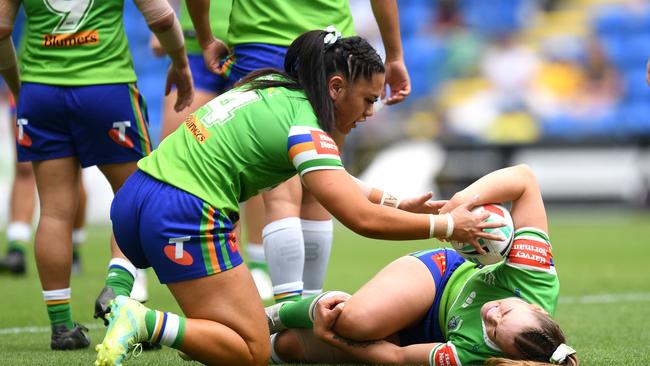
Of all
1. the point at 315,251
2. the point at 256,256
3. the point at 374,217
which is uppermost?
the point at 374,217

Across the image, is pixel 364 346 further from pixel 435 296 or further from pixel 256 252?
pixel 256 252

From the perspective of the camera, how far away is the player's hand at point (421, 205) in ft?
13.3

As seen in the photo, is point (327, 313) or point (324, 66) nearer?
point (324, 66)

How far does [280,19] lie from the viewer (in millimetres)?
4980

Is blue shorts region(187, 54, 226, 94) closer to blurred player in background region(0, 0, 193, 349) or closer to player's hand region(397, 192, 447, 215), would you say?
blurred player in background region(0, 0, 193, 349)

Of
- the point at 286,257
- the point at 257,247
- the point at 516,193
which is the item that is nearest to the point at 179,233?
the point at 286,257

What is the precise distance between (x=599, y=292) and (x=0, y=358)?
4.02m

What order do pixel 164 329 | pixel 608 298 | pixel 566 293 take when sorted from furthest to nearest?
pixel 566 293, pixel 608 298, pixel 164 329

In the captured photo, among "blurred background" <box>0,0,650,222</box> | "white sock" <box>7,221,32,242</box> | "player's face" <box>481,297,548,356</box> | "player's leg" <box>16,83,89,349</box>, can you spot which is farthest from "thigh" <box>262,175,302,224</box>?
"blurred background" <box>0,0,650,222</box>

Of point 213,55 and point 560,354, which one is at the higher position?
point 213,55

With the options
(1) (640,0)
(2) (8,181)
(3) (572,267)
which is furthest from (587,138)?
(2) (8,181)

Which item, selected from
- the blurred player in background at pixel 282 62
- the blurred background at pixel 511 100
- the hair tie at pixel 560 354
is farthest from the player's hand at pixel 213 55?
the blurred background at pixel 511 100

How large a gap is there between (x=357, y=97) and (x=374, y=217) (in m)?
0.47

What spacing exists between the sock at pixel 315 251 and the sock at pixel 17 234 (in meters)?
3.16
